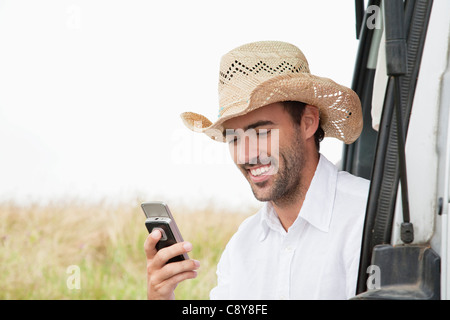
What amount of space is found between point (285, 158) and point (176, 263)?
24.4 inches

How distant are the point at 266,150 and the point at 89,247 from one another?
514 cm

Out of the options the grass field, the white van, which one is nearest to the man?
the white van

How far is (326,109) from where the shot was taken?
2545mm

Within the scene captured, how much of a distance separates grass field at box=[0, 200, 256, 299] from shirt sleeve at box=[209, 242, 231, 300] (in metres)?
3.90

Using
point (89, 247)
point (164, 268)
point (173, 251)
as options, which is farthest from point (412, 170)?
point (89, 247)

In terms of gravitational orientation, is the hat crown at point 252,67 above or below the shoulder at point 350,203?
above

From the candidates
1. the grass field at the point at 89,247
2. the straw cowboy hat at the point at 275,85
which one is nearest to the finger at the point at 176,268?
the straw cowboy hat at the point at 275,85

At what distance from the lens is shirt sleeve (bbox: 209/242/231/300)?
2.56 m

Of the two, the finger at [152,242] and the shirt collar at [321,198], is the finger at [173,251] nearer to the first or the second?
the finger at [152,242]

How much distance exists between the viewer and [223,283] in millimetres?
2598

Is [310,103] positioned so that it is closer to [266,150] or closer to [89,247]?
[266,150]

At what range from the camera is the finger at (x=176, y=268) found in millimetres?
2146

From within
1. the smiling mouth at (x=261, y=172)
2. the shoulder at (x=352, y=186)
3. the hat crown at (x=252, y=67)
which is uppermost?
the hat crown at (x=252, y=67)

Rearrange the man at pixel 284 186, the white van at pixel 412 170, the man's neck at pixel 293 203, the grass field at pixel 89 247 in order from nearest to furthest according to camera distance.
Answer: the white van at pixel 412 170
the man at pixel 284 186
the man's neck at pixel 293 203
the grass field at pixel 89 247
